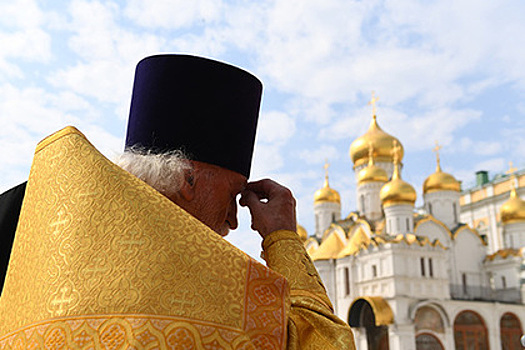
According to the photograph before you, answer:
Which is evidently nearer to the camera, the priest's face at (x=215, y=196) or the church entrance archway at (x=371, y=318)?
the priest's face at (x=215, y=196)

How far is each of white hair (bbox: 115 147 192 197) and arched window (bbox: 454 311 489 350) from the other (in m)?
22.2

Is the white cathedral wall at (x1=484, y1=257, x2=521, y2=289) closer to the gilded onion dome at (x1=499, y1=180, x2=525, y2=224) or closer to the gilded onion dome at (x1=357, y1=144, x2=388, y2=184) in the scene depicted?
the gilded onion dome at (x1=499, y1=180, x2=525, y2=224)

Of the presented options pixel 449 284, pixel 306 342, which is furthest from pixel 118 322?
pixel 449 284

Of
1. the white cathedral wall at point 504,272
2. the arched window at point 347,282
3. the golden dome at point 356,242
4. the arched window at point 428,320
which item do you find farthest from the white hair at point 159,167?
the white cathedral wall at point 504,272

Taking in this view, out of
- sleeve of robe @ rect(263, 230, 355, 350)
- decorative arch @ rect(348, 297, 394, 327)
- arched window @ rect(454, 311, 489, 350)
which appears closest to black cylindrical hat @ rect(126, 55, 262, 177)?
sleeve of robe @ rect(263, 230, 355, 350)

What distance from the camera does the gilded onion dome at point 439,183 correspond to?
25172mm

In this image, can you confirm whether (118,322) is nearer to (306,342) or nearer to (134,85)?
(306,342)

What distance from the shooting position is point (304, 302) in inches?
46.2

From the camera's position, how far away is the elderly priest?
948 mm

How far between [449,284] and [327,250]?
18.4ft

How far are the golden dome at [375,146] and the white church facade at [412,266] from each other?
5 centimetres

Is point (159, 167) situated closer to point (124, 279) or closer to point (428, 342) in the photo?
point (124, 279)

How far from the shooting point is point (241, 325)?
0.99m

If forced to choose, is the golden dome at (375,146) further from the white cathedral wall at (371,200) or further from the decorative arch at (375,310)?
the decorative arch at (375,310)
